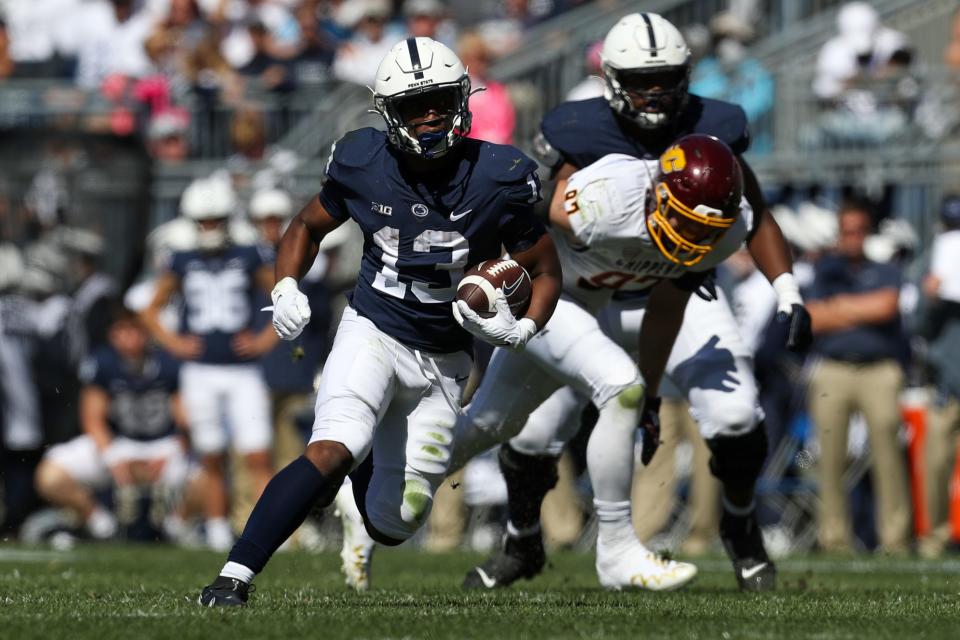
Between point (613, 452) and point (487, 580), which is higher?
point (613, 452)

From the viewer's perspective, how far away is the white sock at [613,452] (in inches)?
266

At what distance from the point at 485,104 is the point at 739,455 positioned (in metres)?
5.47

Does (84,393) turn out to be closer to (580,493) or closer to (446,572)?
(580,493)

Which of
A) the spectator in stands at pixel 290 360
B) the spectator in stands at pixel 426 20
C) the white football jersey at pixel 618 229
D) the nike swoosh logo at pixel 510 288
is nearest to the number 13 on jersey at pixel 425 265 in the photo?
the nike swoosh logo at pixel 510 288

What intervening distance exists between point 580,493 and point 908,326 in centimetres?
240

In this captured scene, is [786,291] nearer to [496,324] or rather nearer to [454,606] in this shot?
[496,324]

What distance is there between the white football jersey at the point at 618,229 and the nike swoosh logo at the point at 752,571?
1.23 meters

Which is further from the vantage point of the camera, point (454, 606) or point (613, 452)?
point (613, 452)

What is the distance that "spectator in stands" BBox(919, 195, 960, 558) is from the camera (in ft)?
35.5

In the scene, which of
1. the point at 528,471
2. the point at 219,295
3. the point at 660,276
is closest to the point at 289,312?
the point at 660,276

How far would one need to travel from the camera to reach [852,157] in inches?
481

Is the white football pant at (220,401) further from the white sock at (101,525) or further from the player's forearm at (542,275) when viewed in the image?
the player's forearm at (542,275)

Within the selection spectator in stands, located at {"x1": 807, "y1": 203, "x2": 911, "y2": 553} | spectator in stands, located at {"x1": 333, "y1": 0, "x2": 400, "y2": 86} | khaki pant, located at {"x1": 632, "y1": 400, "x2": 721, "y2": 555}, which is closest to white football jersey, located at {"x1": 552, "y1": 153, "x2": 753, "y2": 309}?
khaki pant, located at {"x1": 632, "y1": 400, "x2": 721, "y2": 555}

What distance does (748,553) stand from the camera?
286 inches
